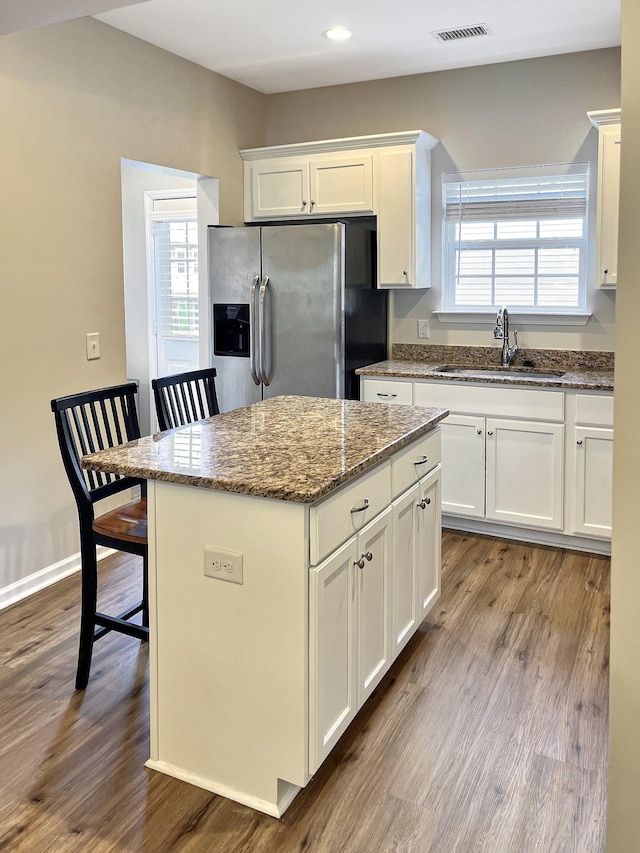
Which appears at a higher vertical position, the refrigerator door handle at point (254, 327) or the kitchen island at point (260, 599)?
the refrigerator door handle at point (254, 327)

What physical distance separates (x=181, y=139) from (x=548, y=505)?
2.84 m

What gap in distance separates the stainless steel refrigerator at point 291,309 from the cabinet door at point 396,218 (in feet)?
0.35

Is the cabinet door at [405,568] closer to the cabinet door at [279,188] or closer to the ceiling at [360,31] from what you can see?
the ceiling at [360,31]

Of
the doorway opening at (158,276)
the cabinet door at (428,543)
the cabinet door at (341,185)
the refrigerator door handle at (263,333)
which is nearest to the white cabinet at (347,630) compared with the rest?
the cabinet door at (428,543)

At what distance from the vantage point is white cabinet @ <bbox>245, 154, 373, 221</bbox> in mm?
4363

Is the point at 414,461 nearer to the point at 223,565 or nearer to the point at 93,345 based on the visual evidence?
the point at 223,565

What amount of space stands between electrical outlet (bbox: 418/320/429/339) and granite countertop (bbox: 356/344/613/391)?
7 cm

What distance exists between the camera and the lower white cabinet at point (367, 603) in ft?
6.31

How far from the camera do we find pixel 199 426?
261 cm

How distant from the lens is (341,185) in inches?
174

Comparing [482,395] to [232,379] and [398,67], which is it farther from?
[398,67]

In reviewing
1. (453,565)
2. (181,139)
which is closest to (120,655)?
(453,565)

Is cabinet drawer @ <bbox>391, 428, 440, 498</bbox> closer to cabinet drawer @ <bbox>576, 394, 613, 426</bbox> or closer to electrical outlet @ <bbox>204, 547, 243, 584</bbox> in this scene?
electrical outlet @ <bbox>204, 547, 243, 584</bbox>

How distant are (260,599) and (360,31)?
3.04 m
